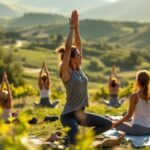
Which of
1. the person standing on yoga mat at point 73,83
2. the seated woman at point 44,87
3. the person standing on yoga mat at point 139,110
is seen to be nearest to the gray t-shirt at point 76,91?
the person standing on yoga mat at point 73,83

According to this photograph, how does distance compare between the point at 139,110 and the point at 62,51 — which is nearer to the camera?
the point at 62,51

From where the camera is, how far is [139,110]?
9.09m

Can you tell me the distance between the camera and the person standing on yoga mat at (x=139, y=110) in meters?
8.78

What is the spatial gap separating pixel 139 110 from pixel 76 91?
199 centimetres

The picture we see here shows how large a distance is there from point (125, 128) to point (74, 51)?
8.34 ft

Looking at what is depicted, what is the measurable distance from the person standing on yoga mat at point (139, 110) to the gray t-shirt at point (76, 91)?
146cm

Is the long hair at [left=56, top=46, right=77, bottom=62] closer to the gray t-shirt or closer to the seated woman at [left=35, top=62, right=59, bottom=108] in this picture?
the gray t-shirt

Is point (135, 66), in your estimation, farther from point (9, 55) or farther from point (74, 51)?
point (74, 51)

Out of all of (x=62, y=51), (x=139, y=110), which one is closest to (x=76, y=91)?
(x=62, y=51)

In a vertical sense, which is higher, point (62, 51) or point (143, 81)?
point (62, 51)

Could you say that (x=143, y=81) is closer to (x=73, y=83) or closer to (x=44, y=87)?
(x=73, y=83)

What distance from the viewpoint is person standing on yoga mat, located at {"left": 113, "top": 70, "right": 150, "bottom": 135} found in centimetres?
878

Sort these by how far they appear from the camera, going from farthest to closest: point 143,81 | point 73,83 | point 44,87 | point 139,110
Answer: point 44,87
point 139,110
point 143,81
point 73,83

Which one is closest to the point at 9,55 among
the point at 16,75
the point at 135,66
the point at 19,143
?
the point at 16,75
